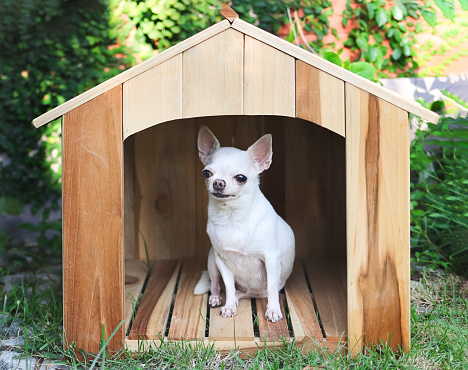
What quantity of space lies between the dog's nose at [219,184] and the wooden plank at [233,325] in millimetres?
739

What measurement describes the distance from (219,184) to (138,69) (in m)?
0.73

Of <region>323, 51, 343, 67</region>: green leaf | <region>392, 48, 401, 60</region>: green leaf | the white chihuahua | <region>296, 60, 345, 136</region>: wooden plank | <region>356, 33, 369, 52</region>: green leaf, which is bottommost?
the white chihuahua

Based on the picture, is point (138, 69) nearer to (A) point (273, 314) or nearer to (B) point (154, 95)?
(B) point (154, 95)

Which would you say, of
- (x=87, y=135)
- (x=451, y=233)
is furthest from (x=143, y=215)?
(x=451, y=233)

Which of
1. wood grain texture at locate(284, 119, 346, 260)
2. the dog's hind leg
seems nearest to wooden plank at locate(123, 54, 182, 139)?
the dog's hind leg

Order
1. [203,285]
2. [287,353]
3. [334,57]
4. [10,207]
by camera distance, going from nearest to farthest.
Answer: [287,353] → [203,285] → [334,57] → [10,207]

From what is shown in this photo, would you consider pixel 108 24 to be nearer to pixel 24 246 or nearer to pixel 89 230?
pixel 24 246

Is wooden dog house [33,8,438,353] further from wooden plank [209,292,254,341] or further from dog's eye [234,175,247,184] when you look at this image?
dog's eye [234,175,247,184]

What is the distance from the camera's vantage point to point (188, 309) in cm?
354

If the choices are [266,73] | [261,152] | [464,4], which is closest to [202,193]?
[261,152]

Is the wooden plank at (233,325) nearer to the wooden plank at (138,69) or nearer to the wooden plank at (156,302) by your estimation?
the wooden plank at (156,302)

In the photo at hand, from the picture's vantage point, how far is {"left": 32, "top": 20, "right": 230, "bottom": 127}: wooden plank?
287 centimetres

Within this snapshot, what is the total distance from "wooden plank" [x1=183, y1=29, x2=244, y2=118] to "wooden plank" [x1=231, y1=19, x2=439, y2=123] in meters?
0.06

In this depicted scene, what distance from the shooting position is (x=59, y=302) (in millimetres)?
3779
